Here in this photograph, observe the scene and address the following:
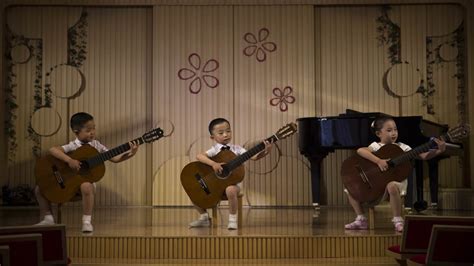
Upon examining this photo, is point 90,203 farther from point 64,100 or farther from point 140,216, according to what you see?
point 64,100

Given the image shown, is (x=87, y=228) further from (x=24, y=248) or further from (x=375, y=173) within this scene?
(x=24, y=248)

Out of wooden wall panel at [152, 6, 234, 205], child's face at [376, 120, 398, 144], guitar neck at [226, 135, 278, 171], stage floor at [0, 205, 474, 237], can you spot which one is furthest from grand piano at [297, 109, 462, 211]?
wooden wall panel at [152, 6, 234, 205]

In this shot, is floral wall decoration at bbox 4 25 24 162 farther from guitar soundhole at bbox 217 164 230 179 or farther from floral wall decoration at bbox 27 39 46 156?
guitar soundhole at bbox 217 164 230 179

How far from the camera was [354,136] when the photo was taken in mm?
6102

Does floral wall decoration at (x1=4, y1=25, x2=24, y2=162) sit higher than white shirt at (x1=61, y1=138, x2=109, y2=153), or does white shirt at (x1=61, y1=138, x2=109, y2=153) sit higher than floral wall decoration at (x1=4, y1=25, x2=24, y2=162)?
floral wall decoration at (x1=4, y1=25, x2=24, y2=162)

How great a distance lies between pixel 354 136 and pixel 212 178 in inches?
65.8

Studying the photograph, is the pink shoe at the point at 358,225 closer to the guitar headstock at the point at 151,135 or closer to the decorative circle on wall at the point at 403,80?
the guitar headstock at the point at 151,135

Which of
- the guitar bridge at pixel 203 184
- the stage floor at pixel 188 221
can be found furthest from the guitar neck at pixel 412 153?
the guitar bridge at pixel 203 184

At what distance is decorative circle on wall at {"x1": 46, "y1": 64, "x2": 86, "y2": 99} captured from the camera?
A: 8188 millimetres

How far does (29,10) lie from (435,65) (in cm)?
535

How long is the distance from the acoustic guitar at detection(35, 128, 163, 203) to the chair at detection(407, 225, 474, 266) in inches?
110

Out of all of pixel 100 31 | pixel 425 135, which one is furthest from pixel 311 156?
pixel 100 31

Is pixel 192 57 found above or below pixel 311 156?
above

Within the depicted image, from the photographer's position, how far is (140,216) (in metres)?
6.54
